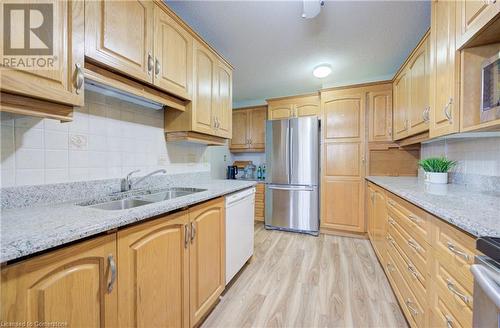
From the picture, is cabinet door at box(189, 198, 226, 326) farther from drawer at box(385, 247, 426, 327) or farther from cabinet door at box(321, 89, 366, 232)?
cabinet door at box(321, 89, 366, 232)

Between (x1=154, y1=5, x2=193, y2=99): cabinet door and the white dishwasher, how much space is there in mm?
951

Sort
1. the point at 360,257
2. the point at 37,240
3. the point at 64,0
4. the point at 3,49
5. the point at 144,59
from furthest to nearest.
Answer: the point at 360,257 < the point at 144,59 < the point at 64,0 < the point at 3,49 < the point at 37,240

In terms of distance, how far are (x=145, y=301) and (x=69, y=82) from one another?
3.38 feet

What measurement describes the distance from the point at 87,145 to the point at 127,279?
0.85 m

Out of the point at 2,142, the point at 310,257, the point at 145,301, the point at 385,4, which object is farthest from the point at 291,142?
the point at 2,142

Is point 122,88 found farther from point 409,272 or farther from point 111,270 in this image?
point 409,272

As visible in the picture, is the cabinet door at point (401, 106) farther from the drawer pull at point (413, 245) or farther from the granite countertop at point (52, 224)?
the granite countertop at point (52, 224)

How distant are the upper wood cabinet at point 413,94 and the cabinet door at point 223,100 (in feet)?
6.02

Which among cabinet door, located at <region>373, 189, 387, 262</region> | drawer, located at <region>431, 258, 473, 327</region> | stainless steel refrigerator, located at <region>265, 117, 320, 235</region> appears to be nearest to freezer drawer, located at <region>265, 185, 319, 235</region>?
stainless steel refrigerator, located at <region>265, 117, 320, 235</region>

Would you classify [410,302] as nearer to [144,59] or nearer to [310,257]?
[310,257]

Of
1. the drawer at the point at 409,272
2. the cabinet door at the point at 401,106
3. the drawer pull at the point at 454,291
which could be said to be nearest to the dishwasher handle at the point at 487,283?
the drawer pull at the point at 454,291

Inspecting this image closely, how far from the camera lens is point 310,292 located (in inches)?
65.9

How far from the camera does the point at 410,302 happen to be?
1253mm

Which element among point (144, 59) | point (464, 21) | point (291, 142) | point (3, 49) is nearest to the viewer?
point (3, 49)
